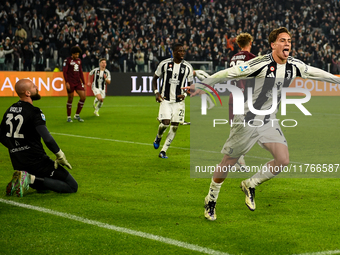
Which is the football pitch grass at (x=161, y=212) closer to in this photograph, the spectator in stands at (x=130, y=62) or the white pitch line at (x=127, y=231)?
the white pitch line at (x=127, y=231)

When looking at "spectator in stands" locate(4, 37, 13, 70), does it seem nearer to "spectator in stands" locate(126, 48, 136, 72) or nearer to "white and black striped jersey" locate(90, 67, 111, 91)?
"spectator in stands" locate(126, 48, 136, 72)

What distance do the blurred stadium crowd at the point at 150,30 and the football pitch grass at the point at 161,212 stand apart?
17.5 meters

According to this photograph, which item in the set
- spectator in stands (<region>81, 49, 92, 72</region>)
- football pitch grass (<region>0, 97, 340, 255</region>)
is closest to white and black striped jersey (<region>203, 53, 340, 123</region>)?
football pitch grass (<region>0, 97, 340, 255</region>)

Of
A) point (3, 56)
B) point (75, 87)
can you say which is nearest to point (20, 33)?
point (3, 56)

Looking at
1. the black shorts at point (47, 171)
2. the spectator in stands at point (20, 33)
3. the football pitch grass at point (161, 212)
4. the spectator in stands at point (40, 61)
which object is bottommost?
the football pitch grass at point (161, 212)

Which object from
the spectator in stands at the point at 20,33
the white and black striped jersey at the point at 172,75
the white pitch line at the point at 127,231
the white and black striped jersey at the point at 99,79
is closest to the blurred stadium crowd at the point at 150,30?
the spectator in stands at the point at 20,33

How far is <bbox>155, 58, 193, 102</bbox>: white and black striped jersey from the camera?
1009 centimetres

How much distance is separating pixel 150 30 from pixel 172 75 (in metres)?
22.4

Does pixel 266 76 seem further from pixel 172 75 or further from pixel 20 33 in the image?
pixel 20 33

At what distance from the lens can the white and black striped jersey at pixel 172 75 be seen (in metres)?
10.1

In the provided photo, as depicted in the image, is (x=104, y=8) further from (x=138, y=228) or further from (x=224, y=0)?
(x=138, y=228)

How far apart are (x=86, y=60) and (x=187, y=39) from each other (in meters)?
8.40

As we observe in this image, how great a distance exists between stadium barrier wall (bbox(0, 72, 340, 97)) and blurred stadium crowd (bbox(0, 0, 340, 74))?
460 millimetres

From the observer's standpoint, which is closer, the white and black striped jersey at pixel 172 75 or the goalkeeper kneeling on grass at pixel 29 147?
the goalkeeper kneeling on grass at pixel 29 147
